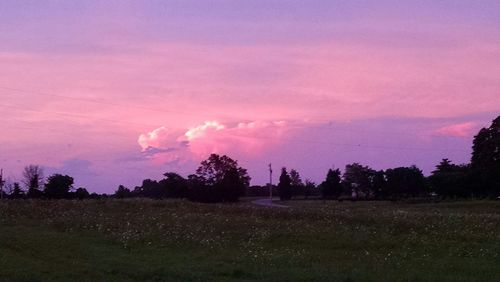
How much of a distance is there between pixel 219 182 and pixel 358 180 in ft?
135

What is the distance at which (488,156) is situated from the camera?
8138cm

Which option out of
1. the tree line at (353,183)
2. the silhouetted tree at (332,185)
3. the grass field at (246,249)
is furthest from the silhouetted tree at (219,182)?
the grass field at (246,249)

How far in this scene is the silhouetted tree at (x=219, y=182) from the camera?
335 ft

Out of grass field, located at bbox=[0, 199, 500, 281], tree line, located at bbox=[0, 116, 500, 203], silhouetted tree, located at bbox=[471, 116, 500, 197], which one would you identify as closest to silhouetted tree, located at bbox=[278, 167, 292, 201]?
tree line, located at bbox=[0, 116, 500, 203]

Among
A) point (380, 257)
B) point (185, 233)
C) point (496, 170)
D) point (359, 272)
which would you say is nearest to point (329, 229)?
point (185, 233)

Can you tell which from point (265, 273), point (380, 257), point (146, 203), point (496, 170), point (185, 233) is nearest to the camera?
point (265, 273)

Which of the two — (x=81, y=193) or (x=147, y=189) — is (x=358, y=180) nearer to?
(x=147, y=189)

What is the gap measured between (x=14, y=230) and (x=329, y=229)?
14033 mm

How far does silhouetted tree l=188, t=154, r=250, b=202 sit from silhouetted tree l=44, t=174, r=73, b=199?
1896 cm

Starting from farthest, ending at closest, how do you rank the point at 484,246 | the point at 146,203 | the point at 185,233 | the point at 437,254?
the point at 146,203 < the point at 185,233 < the point at 484,246 < the point at 437,254

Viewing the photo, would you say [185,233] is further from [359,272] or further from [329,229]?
[359,272]

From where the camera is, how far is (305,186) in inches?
6255

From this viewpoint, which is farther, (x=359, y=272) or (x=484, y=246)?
(x=484, y=246)

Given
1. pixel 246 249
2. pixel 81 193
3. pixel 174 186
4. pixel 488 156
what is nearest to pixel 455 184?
pixel 488 156
